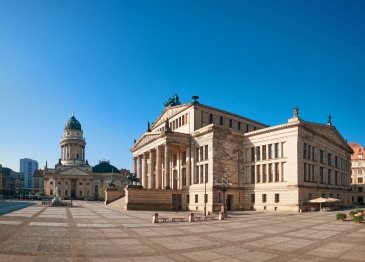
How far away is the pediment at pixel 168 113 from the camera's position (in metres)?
71.3

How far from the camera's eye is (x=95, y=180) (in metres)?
169

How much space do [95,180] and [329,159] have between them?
126868mm

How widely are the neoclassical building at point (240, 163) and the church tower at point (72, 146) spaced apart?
4159 inches

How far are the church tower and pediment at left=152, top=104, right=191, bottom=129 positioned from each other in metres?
93.9

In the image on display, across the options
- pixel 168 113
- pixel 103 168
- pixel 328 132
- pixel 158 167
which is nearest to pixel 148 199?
pixel 158 167

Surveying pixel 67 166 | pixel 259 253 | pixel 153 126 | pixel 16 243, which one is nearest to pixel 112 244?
pixel 16 243

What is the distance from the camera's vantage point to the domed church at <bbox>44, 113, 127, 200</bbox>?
523ft

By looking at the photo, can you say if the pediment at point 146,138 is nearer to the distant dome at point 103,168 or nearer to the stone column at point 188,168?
the stone column at point 188,168

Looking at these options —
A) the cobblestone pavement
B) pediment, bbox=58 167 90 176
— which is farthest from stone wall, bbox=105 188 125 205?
pediment, bbox=58 167 90 176

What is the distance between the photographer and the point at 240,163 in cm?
6481

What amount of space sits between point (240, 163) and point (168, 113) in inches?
899

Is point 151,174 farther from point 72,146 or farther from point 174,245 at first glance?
point 72,146

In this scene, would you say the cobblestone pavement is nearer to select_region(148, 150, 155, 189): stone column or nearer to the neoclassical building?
the neoclassical building

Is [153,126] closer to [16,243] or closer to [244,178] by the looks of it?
[244,178]
